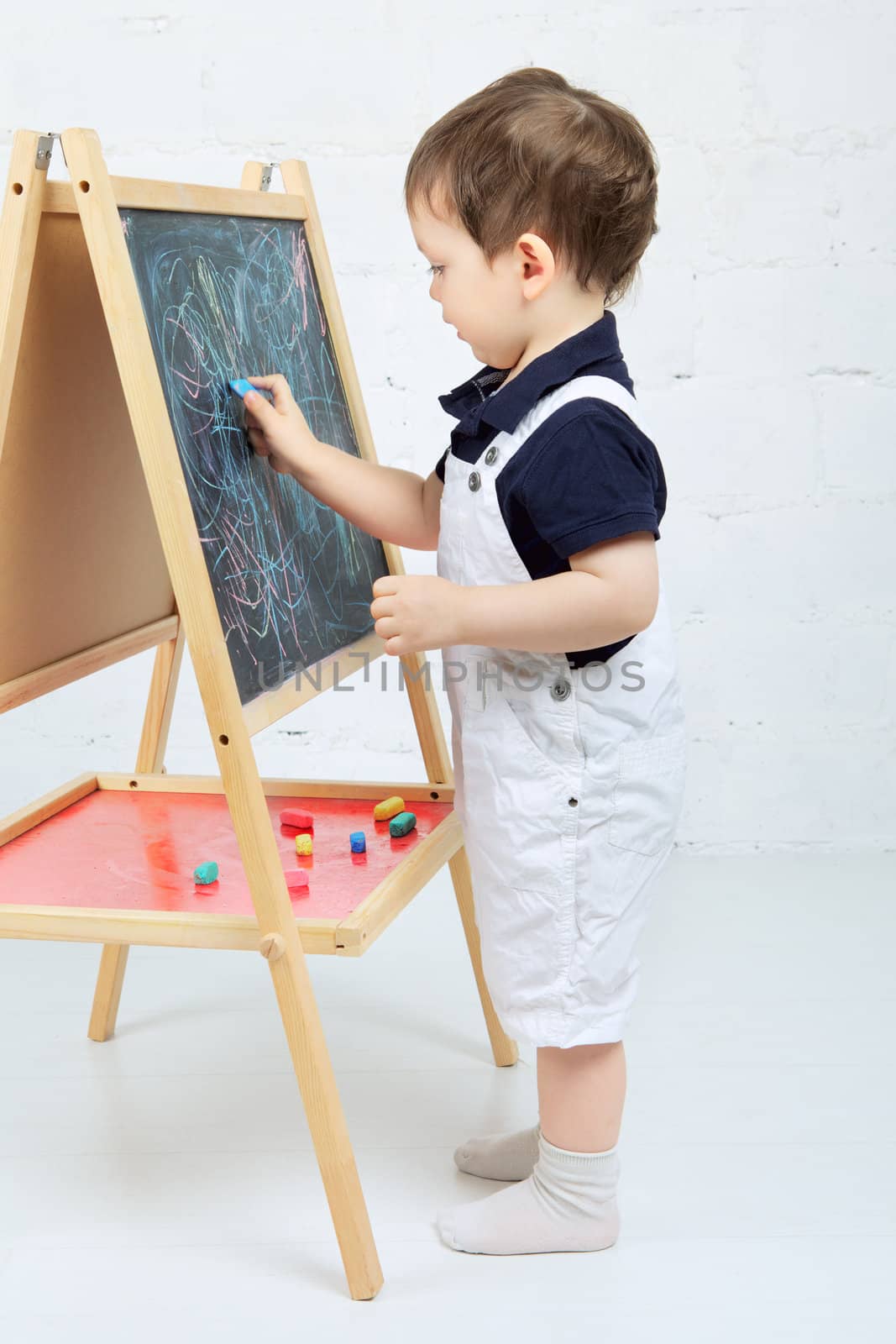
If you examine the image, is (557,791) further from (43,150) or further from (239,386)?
(43,150)

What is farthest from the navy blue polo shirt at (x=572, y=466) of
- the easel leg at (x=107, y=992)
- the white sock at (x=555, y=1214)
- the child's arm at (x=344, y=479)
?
the easel leg at (x=107, y=992)

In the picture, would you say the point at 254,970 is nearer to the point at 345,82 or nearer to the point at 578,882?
the point at 578,882

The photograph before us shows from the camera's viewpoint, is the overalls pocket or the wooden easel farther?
the overalls pocket

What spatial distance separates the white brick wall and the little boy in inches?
33.7

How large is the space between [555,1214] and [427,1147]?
0.21m

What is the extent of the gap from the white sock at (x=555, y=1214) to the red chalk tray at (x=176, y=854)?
288 millimetres

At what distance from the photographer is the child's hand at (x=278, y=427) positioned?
47.9 inches

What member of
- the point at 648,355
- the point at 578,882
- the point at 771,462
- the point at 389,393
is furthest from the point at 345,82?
the point at 578,882

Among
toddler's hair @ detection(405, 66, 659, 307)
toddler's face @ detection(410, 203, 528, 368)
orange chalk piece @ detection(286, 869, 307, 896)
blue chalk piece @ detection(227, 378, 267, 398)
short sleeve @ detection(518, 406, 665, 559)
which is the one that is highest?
toddler's hair @ detection(405, 66, 659, 307)

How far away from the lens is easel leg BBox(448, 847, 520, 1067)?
1482 millimetres

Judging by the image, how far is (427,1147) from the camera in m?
1.37

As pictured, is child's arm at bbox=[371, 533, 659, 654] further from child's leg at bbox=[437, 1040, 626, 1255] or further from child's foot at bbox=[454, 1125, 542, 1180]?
child's foot at bbox=[454, 1125, 542, 1180]

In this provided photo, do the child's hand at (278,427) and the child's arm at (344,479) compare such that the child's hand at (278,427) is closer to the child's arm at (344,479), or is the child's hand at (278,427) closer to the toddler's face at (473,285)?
the child's arm at (344,479)

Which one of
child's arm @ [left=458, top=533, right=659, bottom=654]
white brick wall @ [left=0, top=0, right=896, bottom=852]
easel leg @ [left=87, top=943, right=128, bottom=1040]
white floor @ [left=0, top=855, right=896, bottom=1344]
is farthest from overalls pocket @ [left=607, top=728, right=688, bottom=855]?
white brick wall @ [left=0, top=0, right=896, bottom=852]
